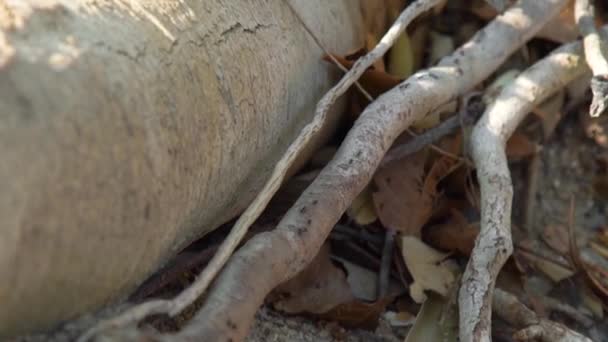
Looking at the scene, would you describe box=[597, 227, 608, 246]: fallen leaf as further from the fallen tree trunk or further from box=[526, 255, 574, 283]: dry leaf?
the fallen tree trunk

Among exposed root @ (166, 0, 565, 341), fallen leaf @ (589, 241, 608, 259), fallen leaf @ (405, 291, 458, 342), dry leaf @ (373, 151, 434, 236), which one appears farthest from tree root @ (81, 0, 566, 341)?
fallen leaf @ (589, 241, 608, 259)

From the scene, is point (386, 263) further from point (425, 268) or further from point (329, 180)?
point (329, 180)

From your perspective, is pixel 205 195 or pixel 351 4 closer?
pixel 205 195

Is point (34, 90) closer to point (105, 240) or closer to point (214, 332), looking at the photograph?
point (105, 240)

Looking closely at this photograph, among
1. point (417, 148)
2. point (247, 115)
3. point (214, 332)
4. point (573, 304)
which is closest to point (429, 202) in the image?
point (417, 148)

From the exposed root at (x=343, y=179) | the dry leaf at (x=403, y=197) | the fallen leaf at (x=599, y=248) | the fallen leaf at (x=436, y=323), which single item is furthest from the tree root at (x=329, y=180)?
the fallen leaf at (x=599, y=248)

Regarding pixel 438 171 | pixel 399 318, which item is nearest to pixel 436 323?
pixel 399 318
